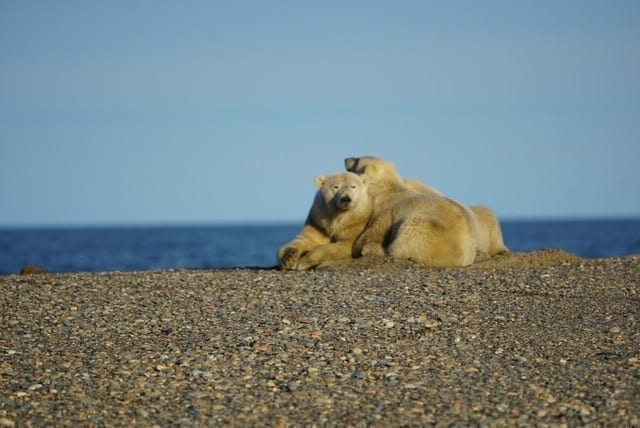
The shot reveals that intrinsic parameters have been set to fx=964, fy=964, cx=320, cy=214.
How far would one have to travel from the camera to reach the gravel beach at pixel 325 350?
6188mm

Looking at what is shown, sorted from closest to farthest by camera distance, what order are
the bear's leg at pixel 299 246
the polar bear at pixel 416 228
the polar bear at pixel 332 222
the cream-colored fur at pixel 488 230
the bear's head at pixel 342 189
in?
the polar bear at pixel 416 228, the bear's head at pixel 342 189, the polar bear at pixel 332 222, the bear's leg at pixel 299 246, the cream-colored fur at pixel 488 230

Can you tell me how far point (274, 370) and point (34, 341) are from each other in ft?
7.92

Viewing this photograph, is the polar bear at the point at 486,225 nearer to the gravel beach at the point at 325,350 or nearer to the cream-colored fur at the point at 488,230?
the cream-colored fur at the point at 488,230

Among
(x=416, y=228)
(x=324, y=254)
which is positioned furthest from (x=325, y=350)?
(x=324, y=254)

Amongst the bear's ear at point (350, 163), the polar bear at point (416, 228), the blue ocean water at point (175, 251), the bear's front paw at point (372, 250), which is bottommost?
the blue ocean water at point (175, 251)

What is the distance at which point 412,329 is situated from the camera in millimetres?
8586

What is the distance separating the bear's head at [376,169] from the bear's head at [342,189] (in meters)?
0.21

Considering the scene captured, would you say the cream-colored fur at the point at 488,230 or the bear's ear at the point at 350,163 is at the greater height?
the bear's ear at the point at 350,163

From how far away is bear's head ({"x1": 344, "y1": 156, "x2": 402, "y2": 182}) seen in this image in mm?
14023

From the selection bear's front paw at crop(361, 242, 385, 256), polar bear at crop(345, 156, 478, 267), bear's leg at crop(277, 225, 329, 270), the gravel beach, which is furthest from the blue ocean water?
the gravel beach

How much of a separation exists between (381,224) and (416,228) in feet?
2.58

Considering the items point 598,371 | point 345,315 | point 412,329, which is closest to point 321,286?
point 345,315

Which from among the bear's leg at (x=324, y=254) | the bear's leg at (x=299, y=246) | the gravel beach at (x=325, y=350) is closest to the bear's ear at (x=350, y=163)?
the bear's leg at (x=299, y=246)

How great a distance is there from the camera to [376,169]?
46.1 ft
